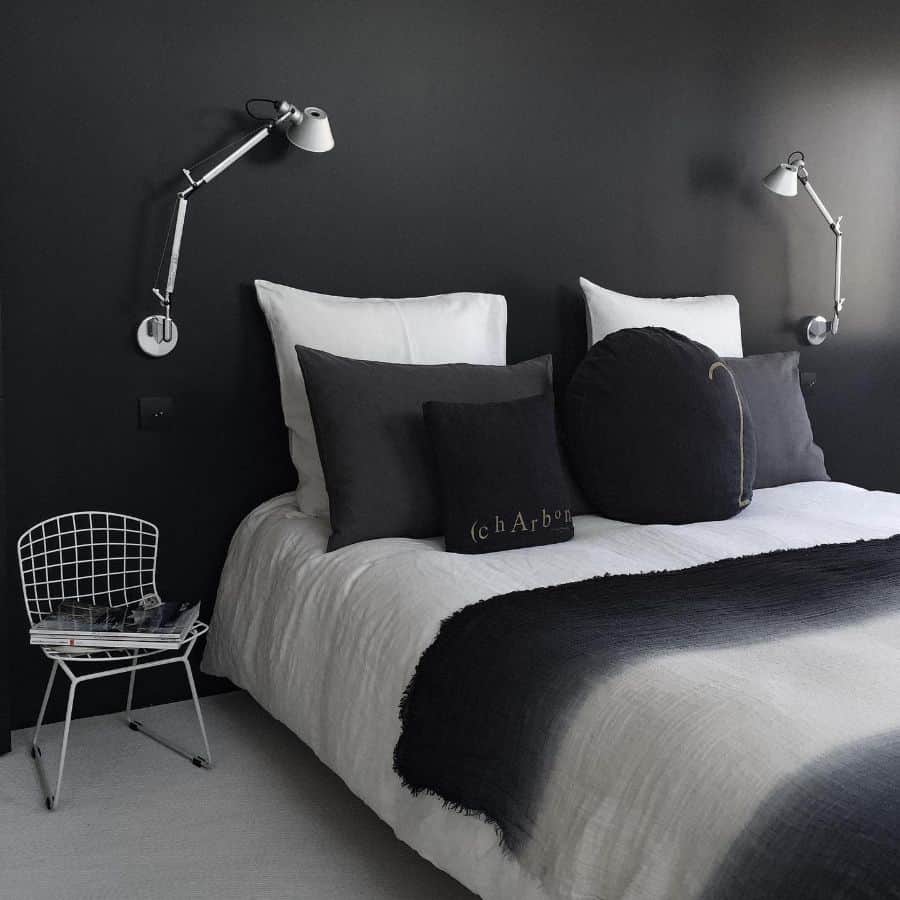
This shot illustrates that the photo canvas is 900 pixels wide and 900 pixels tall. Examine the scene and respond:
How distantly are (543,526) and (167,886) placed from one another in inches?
44.0

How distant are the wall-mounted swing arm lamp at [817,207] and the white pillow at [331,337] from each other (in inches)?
52.8

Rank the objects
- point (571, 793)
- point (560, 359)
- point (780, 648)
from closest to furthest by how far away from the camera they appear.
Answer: point (571, 793)
point (780, 648)
point (560, 359)

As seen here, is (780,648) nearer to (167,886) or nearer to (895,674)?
(895,674)

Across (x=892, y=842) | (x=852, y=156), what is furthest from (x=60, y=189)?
(x=852, y=156)

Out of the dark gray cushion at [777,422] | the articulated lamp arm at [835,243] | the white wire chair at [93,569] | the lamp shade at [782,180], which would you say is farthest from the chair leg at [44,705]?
the articulated lamp arm at [835,243]

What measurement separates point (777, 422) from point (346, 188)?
147cm

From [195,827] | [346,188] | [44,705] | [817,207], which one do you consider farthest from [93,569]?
[817,207]

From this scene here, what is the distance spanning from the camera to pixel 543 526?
99.3 inches

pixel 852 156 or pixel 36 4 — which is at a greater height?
pixel 36 4

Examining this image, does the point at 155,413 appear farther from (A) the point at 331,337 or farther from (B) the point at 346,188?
(B) the point at 346,188

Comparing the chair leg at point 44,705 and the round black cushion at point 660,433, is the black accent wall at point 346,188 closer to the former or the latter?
the chair leg at point 44,705

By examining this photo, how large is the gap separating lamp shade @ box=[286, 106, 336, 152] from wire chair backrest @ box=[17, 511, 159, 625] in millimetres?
1062

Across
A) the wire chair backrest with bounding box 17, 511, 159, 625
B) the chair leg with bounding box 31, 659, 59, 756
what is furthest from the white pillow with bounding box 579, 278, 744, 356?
the chair leg with bounding box 31, 659, 59, 756

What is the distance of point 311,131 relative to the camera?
2.75 metres
